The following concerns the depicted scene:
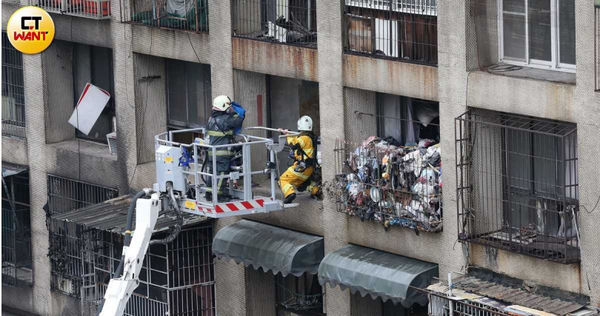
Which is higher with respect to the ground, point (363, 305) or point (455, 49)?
point (455, 49)

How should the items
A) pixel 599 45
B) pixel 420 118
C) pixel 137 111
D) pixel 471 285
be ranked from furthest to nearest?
1. pixel 137 111
2. pixel 420 118
3. pixel 471 285
4. pixel 599 45

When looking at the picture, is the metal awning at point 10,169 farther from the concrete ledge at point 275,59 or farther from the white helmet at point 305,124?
the white helmet at point 305,124

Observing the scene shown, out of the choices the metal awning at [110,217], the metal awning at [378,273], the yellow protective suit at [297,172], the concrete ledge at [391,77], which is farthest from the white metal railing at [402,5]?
the metal awning at [110,217]

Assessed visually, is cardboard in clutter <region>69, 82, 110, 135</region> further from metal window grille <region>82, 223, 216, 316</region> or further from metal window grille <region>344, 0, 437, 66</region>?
metal window grille <region>344, 0, 437, 66</region>

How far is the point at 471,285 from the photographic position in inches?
957

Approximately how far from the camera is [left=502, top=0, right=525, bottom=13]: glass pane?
2394cm

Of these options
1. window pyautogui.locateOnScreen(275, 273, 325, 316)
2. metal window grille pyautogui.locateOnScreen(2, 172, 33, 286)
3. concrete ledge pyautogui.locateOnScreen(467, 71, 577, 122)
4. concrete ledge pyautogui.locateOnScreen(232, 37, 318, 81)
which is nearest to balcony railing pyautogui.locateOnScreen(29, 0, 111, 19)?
concrete ledge pyautogui.locateOnScreen(232, 37, 318, 81)

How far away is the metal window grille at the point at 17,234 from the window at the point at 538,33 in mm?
13865

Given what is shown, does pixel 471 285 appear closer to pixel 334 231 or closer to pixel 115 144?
pixel 334 231

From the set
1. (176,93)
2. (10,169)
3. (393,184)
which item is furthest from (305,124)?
(10,169)

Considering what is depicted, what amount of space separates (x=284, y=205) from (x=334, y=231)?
1103mm

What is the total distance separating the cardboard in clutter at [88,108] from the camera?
3256 centimetres

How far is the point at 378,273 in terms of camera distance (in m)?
25.4

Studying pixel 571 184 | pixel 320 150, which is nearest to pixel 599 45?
pixel 571 184
